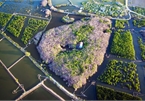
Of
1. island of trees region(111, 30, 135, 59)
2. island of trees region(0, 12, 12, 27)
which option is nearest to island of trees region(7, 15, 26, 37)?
island of trees region(0, 12, 12, 27)

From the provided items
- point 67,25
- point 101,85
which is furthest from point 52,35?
point 101,85

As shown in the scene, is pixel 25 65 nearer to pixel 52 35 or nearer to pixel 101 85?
pixel 52 35

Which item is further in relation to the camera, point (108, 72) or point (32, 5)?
point (32, 5)

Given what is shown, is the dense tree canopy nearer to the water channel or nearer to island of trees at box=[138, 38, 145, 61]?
the water channel

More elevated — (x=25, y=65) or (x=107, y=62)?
(x=25, y=65)

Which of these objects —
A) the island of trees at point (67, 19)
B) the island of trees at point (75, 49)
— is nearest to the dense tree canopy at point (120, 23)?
the island of trees at point (75, 49)

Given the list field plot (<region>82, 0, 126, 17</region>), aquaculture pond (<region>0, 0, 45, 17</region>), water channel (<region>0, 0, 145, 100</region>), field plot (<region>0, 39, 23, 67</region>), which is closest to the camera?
water channel (<region>0, 0, 145, 100</region>)


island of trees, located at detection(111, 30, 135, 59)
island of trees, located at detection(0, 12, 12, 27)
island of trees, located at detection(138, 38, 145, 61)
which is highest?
island of trees, located at detection(0, 12, 12, 27)

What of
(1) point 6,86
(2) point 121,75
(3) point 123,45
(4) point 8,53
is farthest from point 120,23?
(1) point 6,86

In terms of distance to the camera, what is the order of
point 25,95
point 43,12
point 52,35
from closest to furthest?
point 25,95
point 52,35
point 43,12
